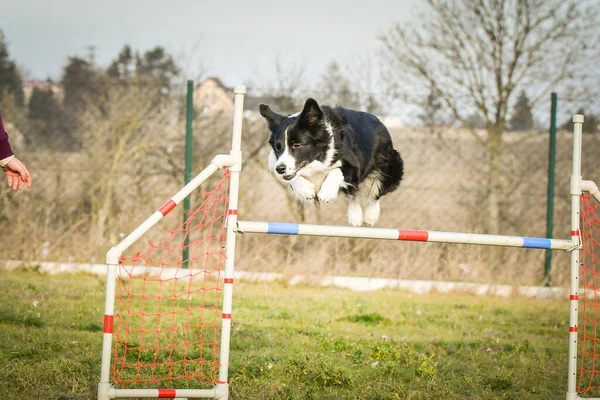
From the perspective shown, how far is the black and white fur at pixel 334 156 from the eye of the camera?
169 inches

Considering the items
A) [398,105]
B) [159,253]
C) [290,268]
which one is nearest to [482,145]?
[398,105]

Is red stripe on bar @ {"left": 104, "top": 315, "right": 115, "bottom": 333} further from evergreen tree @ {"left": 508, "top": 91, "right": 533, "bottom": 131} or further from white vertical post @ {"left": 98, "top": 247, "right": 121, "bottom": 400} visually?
evergreen tree @ {"left": 508, "top": 91, "right": 533, "bottom": 131}

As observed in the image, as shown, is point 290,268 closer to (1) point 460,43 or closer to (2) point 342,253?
(2) point 342,253

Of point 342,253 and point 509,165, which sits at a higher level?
point 509,165

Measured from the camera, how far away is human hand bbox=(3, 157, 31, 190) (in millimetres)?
3344

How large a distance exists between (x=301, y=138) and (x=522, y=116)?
6.22 m

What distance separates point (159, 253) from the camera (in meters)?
8.85

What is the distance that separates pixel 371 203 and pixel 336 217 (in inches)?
165

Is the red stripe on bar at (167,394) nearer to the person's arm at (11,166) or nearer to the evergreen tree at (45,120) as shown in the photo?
the person's arm at (11,166)

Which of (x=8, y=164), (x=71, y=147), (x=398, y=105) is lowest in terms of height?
(x=8, y=164)

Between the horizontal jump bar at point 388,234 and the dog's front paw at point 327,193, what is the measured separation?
0.34m

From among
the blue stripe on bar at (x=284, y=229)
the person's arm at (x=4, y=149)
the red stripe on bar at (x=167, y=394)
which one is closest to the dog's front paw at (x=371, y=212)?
the blue stripe on bar at (x=284, y=229)

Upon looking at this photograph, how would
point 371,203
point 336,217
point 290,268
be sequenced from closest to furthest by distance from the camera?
point 371,203
point 290,268
point 336,217

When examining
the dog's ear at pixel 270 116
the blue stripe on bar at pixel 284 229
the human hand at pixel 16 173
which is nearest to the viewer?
the human hand at pixel 16 173
